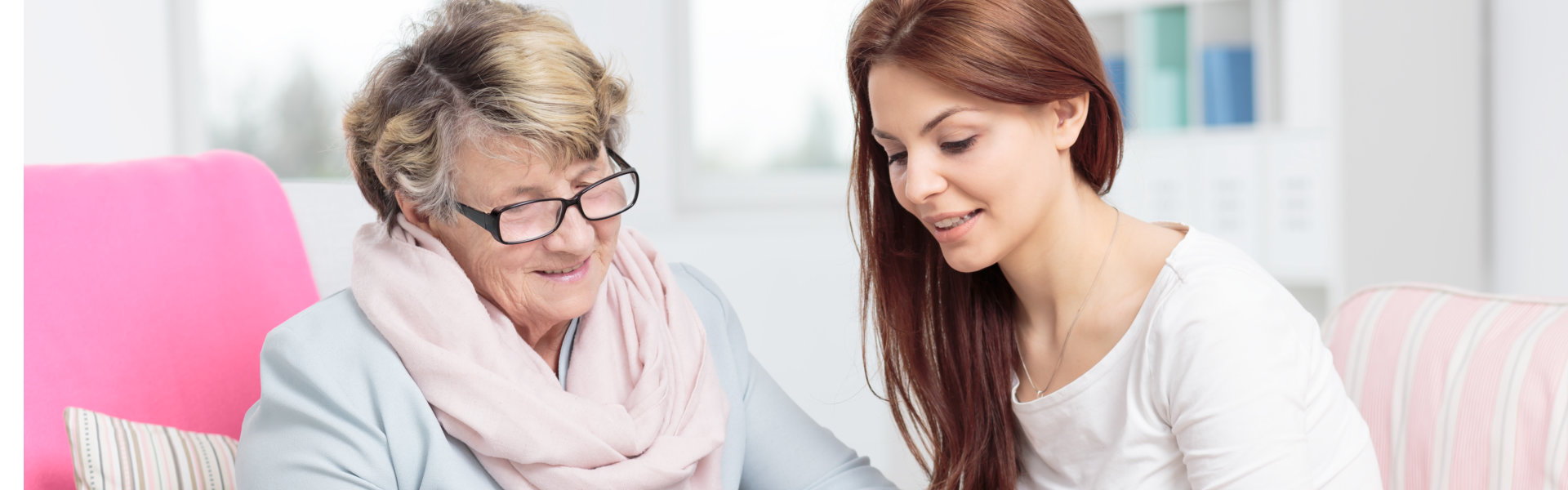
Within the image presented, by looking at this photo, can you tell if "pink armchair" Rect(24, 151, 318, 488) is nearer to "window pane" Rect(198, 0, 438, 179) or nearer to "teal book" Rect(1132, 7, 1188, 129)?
"window pane" Rect(198, 0, 438, 179)

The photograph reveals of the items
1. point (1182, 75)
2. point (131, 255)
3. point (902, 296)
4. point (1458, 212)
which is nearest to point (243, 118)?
point (131, 255)

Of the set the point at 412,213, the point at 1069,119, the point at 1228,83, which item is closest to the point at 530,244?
the point at 412,213

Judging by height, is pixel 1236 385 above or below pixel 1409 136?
below

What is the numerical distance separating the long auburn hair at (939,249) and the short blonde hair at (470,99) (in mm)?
328

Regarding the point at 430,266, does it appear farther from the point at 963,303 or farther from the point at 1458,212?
the point at 1458,212

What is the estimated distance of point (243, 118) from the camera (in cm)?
237

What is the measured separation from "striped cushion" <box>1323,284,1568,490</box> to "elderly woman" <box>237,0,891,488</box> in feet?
2.94

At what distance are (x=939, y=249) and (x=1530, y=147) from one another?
1.89 meters

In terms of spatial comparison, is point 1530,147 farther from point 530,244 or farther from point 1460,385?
point 530,244

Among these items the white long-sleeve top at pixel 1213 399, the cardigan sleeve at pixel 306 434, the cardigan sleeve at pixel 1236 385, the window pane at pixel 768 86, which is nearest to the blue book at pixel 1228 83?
the window pane at pixel 768 86

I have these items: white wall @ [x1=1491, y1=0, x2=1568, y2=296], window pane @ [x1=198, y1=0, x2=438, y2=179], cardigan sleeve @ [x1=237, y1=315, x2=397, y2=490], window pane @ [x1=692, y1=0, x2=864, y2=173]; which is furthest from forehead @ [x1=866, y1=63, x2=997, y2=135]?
white wall @ [x1=1491, y1=0, x2=1568, y2=296]

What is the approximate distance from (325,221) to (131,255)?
32 cm

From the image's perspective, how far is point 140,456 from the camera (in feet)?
3.88

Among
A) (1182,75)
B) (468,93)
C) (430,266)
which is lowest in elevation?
(430,266)
